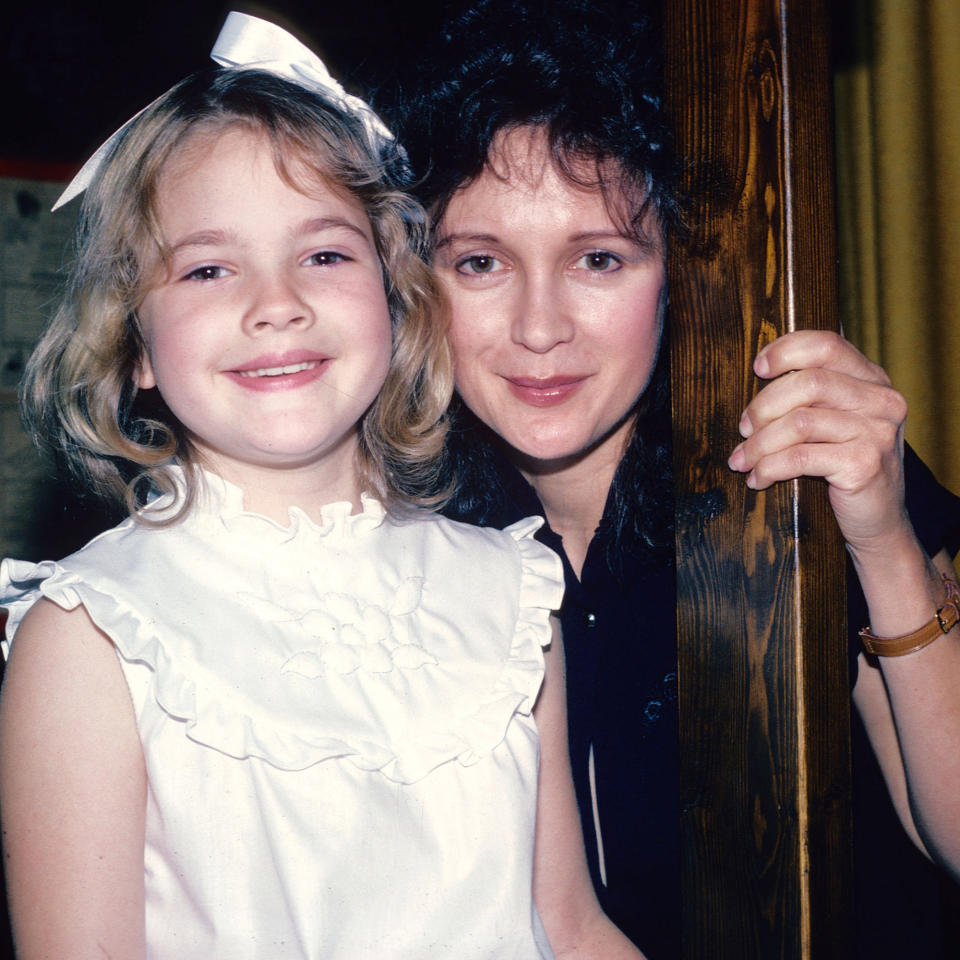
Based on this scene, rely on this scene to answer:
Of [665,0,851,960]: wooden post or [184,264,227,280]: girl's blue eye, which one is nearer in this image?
[665,0,851,960]: wooden post

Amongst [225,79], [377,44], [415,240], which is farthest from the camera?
[377,44]

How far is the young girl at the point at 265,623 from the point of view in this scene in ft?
3.78

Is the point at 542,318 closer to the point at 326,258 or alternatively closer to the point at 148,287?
the point at 326,258

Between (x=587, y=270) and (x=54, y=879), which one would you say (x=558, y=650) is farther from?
(x=54, y=879)

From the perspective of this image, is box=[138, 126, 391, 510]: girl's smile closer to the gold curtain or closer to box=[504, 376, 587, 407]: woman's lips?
box=[504, 376, 587, 407]: woman's lips

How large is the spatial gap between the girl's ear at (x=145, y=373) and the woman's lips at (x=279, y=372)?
221mm

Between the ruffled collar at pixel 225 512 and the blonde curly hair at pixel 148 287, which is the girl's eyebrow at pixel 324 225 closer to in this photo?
the blonde curly hair at pixel 148 287

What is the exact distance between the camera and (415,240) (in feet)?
5.08

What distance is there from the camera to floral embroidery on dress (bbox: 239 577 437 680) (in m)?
1.29

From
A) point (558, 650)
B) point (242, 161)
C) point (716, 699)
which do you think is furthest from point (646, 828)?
point (242, 161)

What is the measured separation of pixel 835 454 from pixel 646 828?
0.82 meters

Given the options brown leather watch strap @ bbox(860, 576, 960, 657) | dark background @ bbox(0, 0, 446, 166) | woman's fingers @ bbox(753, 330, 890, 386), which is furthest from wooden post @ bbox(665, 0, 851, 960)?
dark background @ bbox(0, 0, 446, 166)

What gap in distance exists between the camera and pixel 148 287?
4.34 feet

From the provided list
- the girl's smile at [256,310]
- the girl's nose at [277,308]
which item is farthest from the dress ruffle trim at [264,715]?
the girl's nose at [277,308]
